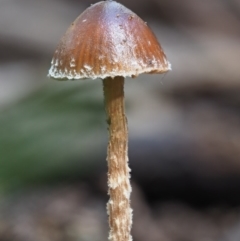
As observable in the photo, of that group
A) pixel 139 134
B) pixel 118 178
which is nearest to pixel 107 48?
pixel 118 178

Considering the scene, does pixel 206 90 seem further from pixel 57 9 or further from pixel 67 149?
pixel 67 149

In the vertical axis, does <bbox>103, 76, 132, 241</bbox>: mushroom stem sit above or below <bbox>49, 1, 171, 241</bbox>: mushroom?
below

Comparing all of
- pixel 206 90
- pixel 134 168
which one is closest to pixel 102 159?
pixel 134 168

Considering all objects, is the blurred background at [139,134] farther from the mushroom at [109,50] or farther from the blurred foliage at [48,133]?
the mushroom at [109,50]

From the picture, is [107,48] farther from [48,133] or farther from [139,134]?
[139,134]

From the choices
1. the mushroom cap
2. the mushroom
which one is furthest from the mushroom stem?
the mushroom cap

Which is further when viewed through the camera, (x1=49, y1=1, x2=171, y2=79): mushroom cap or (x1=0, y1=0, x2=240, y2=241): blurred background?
(x1=0, y1=0, x2=240, y2=241): blurred background

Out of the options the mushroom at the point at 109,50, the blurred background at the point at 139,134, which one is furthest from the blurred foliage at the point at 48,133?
the mushroom at the point at 109,50

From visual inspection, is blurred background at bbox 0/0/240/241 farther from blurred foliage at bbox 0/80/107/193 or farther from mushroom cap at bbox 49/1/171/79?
mushroom cap at bbox 49/1/171/79
